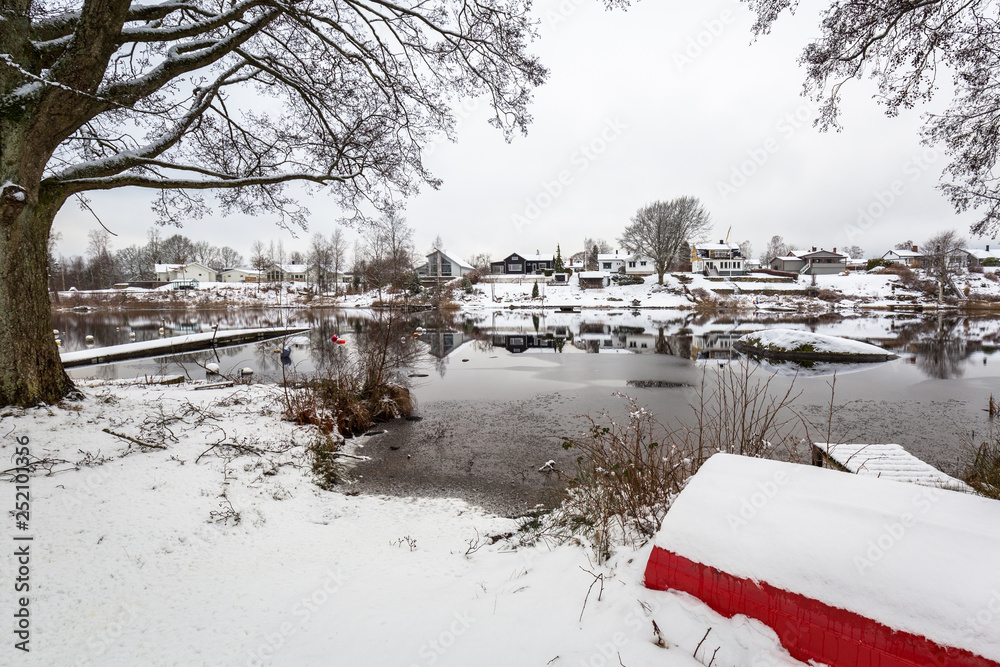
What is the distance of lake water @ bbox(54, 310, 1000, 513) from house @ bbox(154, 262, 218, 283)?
2450 inches

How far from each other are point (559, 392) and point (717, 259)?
67.7 m

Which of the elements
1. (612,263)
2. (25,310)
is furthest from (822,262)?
(25,310)

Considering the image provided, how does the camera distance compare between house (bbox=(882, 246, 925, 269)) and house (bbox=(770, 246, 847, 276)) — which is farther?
house (bbox=(770, 246, 847, 276))

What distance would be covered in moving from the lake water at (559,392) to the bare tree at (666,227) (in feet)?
93.8

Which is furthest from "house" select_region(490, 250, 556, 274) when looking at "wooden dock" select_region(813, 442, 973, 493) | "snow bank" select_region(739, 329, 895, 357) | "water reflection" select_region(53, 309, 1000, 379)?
"wooden dock" select_region(813, 442, 973, 493)

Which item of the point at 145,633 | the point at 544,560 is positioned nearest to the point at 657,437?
the point at 544,560

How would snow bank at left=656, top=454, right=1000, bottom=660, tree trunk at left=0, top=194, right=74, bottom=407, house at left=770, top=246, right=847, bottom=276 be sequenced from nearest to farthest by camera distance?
snow bank at left=656, top=454, right=1000, bottom=660
tree trunk at left=0, top=194, right=74, bottom=407
house at left=770, top=246, right=847, bottom=276

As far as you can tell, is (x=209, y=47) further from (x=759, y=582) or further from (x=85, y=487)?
(x=759, y=582)

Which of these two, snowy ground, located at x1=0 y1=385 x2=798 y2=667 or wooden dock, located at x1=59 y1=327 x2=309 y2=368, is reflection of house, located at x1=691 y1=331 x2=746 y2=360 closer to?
snowy ground, located at x1=0 y1=385 x2=798 y2=667

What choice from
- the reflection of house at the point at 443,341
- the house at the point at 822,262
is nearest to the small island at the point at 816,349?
the reflection of house at the point at 443,341

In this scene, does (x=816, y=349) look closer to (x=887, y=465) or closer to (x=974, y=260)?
(x=887, y=465)

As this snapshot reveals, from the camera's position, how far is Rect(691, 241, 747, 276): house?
66.6 m

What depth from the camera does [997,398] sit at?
1033 cm

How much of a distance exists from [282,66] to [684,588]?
32.0 feet
